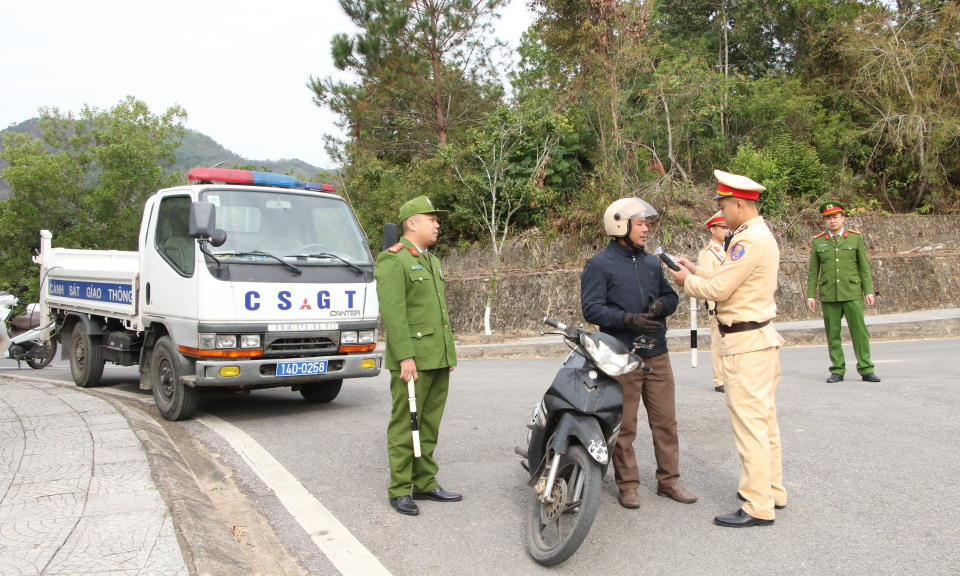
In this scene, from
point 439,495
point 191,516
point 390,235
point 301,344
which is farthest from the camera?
point 301,344

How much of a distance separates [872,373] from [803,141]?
13.3 m

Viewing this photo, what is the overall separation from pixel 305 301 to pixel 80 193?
33.8 metres

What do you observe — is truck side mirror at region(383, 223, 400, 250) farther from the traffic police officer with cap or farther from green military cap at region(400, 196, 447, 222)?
the traffic police officer with cap

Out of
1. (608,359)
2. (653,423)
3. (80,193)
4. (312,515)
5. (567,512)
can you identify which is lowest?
(312,515)

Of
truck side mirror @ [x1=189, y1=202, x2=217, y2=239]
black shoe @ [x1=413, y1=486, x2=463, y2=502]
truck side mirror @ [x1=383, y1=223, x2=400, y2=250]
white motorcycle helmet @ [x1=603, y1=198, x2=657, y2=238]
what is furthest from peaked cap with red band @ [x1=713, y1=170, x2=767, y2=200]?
truck side mirror @ [x1=189, y1=202, x2=217, y2=239]

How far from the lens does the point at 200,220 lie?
21.0ft

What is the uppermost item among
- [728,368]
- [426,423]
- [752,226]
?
[752,226]

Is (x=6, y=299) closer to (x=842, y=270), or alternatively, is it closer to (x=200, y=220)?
(x=200, y=220)

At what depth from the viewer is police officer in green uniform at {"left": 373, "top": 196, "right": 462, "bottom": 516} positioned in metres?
4.30

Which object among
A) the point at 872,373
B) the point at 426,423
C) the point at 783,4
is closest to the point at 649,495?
the point at 426,423

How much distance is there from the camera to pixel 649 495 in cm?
448

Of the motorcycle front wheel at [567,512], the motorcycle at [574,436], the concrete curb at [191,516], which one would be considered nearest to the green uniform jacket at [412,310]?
the motorcycle at [574,436]

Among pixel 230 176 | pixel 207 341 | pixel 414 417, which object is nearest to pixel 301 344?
pixel 207 341

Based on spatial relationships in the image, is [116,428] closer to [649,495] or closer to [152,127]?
[649,495]
